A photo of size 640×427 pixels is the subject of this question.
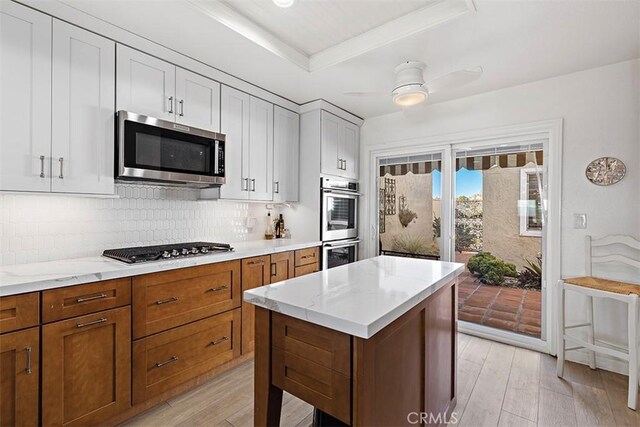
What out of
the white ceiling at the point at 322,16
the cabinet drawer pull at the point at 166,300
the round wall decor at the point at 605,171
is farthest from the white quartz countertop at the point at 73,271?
the round wall decor at the point at 605,171

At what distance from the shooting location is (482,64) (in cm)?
255

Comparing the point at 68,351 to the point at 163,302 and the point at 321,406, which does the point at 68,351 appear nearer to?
the point at 163,302

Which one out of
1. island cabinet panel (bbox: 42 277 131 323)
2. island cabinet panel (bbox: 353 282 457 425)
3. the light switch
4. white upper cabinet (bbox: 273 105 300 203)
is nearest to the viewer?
island cabinet panel (bbox: 353 282 457 425)

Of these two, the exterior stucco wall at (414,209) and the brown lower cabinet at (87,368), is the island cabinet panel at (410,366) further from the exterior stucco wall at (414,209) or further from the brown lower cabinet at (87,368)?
the exterior stucco wall at (414,209)

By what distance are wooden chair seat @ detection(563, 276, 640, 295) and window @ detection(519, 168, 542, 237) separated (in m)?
0.61

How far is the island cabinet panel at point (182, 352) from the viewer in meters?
1.94

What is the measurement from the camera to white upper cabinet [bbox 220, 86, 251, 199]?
2.78m

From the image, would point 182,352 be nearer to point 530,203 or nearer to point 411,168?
point 411,168

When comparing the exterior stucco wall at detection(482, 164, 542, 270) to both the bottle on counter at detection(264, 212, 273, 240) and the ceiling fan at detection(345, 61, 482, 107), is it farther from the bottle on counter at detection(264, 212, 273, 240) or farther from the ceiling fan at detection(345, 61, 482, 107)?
the bottle on counter at detection(264, 212, 273, 240)

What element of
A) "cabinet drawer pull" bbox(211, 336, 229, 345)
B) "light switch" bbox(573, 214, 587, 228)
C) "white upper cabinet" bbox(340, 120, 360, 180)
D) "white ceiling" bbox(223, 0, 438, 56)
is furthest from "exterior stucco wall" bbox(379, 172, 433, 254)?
"cabinet drawer pull" bbox(211, 336, 229, 345)

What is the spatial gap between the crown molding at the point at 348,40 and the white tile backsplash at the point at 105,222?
1.40 meters

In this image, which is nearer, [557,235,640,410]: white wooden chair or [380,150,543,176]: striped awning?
[557,235,640,410]: white wooden chair

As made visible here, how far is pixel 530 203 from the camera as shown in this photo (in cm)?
297

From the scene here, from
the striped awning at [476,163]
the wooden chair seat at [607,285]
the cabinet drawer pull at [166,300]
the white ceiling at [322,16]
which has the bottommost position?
the cabinet drawer pull at [166,300]
